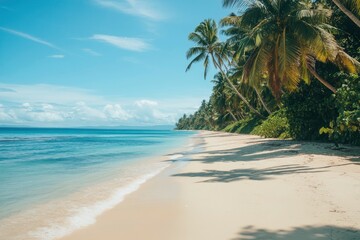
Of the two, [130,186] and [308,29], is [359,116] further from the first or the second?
[130,186]

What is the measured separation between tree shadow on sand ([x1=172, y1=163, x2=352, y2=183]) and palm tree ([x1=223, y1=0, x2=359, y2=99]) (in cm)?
638

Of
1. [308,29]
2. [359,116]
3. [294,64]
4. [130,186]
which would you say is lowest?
[130,186]

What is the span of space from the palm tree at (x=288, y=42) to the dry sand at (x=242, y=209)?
682 cm

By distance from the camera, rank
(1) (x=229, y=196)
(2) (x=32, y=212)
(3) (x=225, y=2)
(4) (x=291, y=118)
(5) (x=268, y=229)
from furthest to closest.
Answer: (4) (x=291, y=118)
(3) (x=225, y=2)
(1) (x=229, y=196)
(2) (x=32, y=212)
(5) (x=268, y=229)

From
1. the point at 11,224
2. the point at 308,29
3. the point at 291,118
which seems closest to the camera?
the point at 11,224

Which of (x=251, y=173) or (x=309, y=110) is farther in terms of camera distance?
(x=309, y=110)

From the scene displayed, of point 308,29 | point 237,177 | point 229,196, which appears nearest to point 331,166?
point 237,177

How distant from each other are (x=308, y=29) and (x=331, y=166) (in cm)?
764

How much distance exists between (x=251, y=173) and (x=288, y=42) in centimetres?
839

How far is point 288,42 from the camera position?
47.8ft

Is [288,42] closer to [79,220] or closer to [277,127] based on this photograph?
[277,127]

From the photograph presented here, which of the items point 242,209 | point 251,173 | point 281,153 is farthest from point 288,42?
point 242,209

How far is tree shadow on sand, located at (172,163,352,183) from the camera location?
838cm

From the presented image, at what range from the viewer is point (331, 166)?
9281mm
